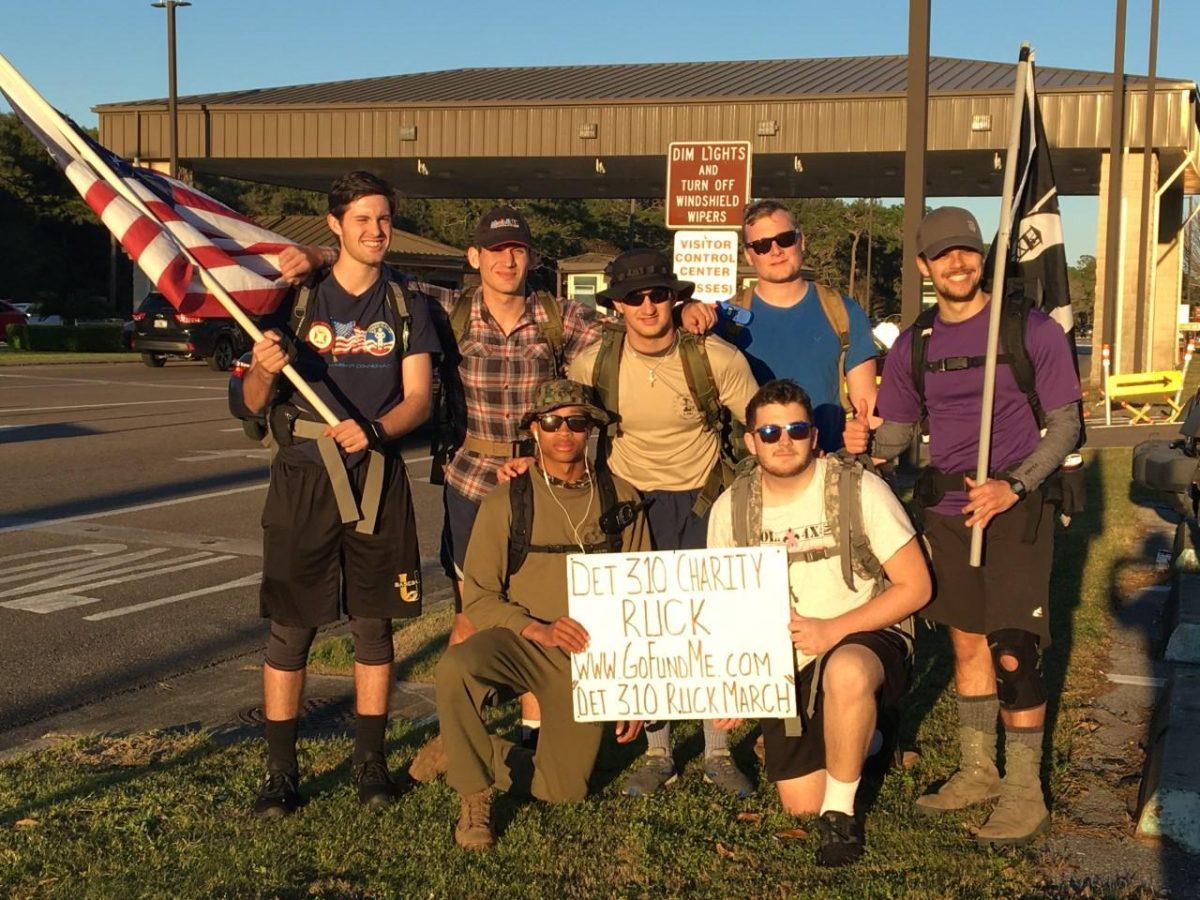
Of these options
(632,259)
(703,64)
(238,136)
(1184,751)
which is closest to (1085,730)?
(1184,751)

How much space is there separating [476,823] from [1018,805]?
1.69 metres

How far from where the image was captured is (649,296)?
4.82 m

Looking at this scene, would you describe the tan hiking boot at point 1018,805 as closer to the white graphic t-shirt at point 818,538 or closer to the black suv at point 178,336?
the white graphic t-shirt at point 818,538

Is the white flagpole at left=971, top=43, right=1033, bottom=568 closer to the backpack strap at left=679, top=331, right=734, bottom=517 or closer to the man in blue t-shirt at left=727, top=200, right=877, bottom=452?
the man in blue t-shirt at left=727, top=200, right=877, bottom=452

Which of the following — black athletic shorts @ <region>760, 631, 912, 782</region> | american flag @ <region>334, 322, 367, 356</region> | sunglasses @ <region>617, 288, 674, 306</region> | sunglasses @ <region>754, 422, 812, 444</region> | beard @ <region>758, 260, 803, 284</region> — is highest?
beard @ <region>758, 260, 803, 284</region>

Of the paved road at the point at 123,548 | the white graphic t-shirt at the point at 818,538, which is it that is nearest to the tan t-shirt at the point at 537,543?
the white graphic t-shirt at the point at 818,538

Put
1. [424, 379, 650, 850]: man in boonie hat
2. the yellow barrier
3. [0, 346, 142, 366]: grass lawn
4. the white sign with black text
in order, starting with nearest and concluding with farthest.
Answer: [424, 379, 650, 850]: man in boonie hat → the white sign with black text → the yellow barrier → [0, 346, 142, 366]: grass lawn

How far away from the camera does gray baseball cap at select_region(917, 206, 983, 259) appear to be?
4.43 meters

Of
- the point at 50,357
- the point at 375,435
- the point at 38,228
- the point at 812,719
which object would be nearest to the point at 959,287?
the point at 812,719

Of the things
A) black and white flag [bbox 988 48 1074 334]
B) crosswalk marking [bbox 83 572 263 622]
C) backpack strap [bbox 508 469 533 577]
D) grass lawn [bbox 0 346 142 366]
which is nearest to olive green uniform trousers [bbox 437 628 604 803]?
backpack strap [bbox 508 469 533 577]

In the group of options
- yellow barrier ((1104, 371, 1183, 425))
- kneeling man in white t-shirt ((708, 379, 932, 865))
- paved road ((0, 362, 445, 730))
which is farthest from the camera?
yellow barrier ((1104, 371, 1183, 425))

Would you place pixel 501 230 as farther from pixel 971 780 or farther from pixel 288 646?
pixel 971 780

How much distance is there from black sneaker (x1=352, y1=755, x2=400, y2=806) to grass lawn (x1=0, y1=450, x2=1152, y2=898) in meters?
0.06

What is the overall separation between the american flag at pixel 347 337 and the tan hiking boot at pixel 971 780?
2379 mm
